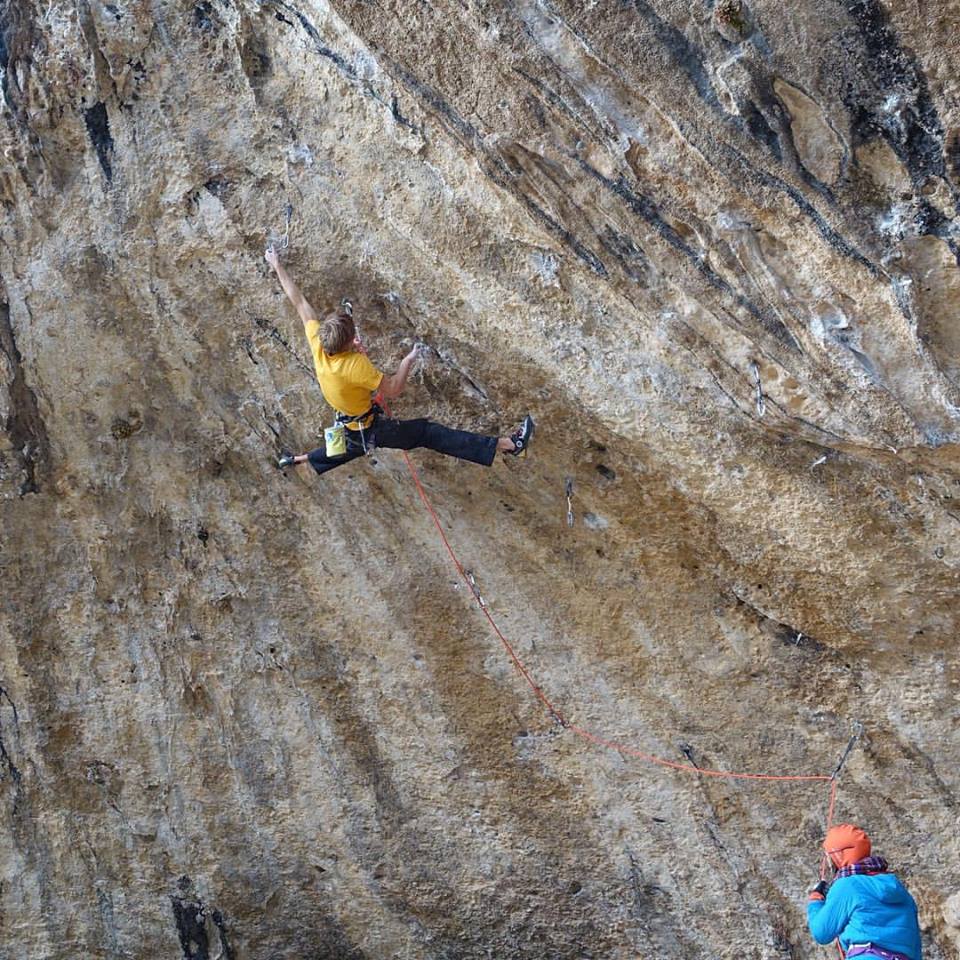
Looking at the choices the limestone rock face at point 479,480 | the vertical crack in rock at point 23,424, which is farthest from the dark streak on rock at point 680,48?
the vertical crack in rock at point 23,424

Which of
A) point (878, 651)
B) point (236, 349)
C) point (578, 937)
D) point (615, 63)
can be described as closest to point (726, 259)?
point (615, 63)

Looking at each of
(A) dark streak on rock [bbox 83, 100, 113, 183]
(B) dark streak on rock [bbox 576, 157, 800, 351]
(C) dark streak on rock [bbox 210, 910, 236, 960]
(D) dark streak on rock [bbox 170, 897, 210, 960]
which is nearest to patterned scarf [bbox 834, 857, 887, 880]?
(B) dark streak on rock [bbox 576, 157, 800, 351]

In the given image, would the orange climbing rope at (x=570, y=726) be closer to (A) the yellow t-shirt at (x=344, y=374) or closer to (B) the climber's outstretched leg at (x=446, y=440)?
(B) the climber's outstretched leg at (x=446, y=440)

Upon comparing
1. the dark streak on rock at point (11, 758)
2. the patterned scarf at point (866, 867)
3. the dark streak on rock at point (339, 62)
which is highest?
the dark streak on rock at point (339, 62)

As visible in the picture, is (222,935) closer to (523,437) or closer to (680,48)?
(523,437)

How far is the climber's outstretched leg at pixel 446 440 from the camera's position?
5.57m

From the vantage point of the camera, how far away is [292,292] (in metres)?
5.59

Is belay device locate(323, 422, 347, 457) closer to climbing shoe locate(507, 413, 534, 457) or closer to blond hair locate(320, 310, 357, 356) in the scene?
blond hair locate(320, 310, 357, 356)

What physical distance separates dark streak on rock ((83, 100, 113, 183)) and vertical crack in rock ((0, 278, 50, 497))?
1.14 m

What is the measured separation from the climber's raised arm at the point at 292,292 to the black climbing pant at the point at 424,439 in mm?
663

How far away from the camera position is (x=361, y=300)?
5832 mm

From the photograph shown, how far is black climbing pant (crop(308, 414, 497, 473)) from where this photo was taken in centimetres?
557

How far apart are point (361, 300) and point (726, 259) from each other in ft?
6.69

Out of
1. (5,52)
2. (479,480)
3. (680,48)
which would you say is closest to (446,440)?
(479,480)
